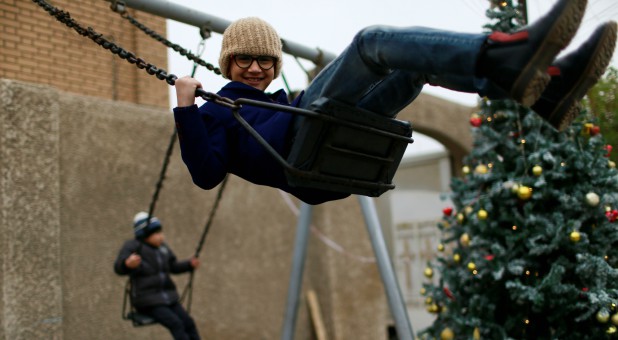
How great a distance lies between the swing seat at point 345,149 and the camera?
2421mm

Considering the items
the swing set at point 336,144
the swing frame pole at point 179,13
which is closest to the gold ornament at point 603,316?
the swing set at point 336,144

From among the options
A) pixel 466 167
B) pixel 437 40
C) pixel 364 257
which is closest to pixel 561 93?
pixel 437 40

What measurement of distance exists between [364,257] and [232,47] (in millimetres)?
5689

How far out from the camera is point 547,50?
6.31 ft

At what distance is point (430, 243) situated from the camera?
11.0 metres

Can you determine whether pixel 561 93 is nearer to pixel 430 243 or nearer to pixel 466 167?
pixel 466 167

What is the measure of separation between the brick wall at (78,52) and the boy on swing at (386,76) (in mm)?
2441

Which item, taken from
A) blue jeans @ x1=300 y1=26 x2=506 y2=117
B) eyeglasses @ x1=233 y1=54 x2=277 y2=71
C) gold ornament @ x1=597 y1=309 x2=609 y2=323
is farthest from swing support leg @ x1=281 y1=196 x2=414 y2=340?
blue jeans @ x1=300 y1=26 x2=506 y2=117

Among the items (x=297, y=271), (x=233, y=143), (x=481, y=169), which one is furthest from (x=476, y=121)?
(x=233, y=143)

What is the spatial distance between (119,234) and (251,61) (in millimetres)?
3569

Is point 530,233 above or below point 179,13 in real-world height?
below

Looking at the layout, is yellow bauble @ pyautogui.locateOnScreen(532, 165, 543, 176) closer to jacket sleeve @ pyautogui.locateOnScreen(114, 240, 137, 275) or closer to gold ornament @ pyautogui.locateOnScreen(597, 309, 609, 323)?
gold ornament @ pyautogui.locateOnScreen(597, 309, 609, 323)

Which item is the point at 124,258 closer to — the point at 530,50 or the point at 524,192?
the point at 524,192

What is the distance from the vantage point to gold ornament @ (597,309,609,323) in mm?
4301
